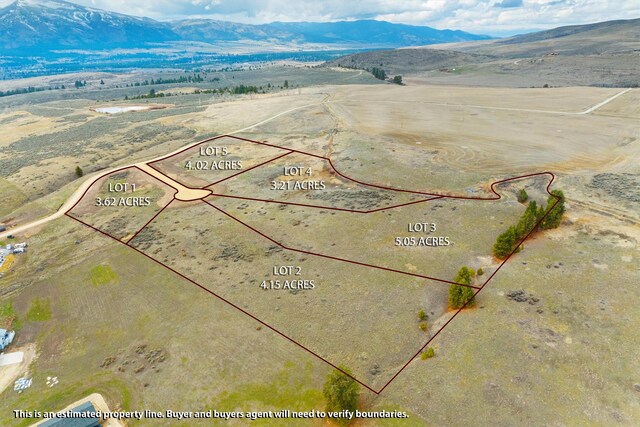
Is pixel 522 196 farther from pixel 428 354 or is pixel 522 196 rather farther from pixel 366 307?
pixel 428 354

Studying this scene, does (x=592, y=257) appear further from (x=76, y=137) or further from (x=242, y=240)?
(x=76, y=137)

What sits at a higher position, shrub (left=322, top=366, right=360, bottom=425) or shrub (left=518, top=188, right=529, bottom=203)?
shrub (left=518, top=188, right=529, bottom=203)

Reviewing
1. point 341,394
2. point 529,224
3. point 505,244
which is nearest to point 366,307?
point 341,394

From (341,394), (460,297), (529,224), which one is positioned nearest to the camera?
(341,394)

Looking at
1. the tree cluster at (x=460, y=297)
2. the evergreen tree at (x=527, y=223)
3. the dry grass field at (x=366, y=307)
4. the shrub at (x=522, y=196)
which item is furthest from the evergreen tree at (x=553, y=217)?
the tree cluster at (x=460, y=297)

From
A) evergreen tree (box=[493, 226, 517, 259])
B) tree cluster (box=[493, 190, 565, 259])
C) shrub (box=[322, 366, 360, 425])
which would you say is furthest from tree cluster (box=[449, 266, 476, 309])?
shrub (box=[322, 366, 360, 425])

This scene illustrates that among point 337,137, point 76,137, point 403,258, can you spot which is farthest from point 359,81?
point 403,258

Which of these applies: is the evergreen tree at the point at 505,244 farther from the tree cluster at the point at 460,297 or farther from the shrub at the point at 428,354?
the shrub at the point at 428,354

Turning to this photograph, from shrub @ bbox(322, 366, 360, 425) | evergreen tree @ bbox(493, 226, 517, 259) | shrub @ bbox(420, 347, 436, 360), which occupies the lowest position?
shrub @ bbox(420, 347, 436, 360)

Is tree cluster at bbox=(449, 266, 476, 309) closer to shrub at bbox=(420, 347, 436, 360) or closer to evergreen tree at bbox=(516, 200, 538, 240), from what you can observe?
shrub at bbox=(420, 347, 436, 360)

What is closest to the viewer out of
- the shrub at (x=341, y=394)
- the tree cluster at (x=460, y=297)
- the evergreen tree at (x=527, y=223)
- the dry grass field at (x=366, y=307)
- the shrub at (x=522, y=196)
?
the shrub at (x=341, y=394)

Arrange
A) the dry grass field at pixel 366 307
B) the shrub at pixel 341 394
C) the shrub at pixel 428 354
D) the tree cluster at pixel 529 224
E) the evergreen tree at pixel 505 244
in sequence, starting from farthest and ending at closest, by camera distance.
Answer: the tree cluster at pixel 529 224 < the evergreen tree at pixel 505 244 < the shrub at pixel 428 354 < the dry grass field at pixel 366 307 < the shrub at pixel 341 394
